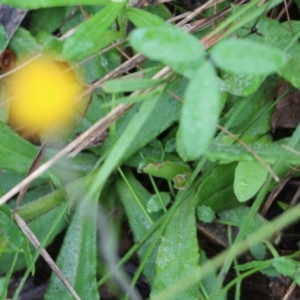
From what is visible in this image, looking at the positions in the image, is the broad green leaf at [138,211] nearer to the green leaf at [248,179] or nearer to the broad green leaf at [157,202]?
the broad green leaf at [157,202]

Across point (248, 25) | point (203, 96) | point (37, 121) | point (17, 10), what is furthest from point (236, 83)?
point (17, 10)

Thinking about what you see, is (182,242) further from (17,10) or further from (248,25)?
(17,10)

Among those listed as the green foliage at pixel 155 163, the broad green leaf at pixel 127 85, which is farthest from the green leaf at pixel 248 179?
the broad green leaf at pixel 127 85

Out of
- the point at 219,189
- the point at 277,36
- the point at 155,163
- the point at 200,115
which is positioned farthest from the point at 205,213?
the point at 200,115

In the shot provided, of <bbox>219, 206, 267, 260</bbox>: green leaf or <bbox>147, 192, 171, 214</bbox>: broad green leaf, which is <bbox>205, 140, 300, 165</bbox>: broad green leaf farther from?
<bbox>147, 192, 171, 214</bbox>: broad green leaf

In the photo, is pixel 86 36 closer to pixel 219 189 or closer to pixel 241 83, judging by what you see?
pixel 241 83

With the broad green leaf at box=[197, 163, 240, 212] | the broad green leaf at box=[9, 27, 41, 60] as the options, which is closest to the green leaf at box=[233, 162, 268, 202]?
the broad green leaf at box=[197, 163, 240, 212]
